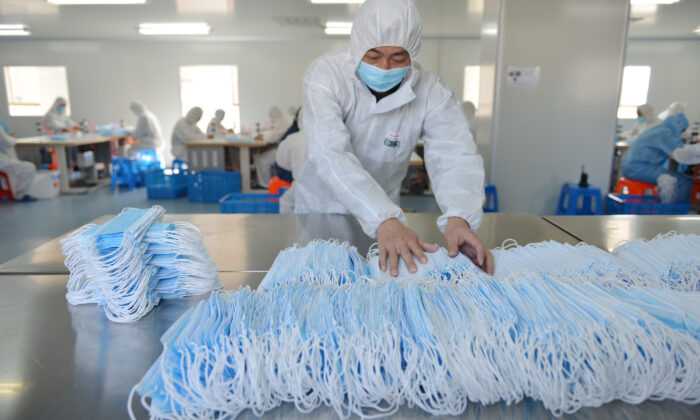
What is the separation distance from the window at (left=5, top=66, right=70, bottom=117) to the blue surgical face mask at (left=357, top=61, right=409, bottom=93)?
36.1 feet

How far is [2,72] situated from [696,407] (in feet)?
43.0

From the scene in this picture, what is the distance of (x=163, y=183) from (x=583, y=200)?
5047 mm

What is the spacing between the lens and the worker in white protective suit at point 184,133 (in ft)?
22.3

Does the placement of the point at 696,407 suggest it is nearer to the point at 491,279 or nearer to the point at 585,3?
the point at 491,279

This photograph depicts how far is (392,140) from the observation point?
5.54 ft

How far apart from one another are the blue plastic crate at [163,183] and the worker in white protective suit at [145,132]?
1.66 metres

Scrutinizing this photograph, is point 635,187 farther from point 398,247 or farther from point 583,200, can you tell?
point 398,247

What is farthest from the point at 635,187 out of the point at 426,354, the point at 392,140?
the point at 426,354

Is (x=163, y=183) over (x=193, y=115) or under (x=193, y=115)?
under

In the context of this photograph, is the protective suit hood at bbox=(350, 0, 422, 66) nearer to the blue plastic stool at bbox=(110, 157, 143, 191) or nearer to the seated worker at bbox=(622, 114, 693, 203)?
the seated worker at bbox=(622, 114, 693, 203)

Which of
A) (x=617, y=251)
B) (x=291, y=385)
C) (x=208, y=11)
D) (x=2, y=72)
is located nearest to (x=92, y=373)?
(x=291, y=385)

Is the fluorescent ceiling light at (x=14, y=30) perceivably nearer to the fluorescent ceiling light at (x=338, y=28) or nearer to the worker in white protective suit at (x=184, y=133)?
the worker in white protective suit at (x=184, y=133)

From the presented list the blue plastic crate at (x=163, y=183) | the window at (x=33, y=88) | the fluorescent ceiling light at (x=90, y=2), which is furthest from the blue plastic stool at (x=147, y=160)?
the window at (x=33, y=88)

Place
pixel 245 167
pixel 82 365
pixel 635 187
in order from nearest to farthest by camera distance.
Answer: pixel 82 365 < pixel 635 187 < pixel 245 167
